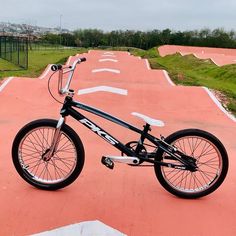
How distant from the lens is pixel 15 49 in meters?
23.0

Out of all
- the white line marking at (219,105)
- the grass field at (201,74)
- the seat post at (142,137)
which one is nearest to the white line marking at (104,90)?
the white line marking at (219,105)

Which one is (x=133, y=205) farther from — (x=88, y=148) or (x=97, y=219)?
(x=88, y=148)

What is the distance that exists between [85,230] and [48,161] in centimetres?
99

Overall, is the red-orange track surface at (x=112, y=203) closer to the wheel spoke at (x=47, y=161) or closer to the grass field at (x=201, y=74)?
the wheel spoke at (x=47, y=161)

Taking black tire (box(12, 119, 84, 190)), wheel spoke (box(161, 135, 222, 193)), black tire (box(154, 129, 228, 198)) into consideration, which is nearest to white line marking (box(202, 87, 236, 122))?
wheel spoke (box(161, 135, 222, 193))

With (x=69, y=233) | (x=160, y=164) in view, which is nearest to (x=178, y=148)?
(x=160, y=164)

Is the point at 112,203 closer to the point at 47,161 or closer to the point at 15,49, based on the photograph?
the point at 47,161

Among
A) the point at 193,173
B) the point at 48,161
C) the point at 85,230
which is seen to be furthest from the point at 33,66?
the point at 85,230

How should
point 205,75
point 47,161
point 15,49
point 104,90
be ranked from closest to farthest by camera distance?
1. point 47,161
2. point 104,90
3. point 205,75
4. point 15,49

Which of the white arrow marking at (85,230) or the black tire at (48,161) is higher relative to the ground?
the black tire at (48,161)

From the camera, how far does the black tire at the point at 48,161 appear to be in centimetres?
390

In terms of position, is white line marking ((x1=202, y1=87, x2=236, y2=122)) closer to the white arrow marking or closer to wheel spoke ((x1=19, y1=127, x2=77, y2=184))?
Result: wheel spoke ((x1=19, y1=127, x2=77, y2=184))

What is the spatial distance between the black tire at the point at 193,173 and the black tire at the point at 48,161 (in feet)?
2.48

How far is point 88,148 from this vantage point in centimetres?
555
